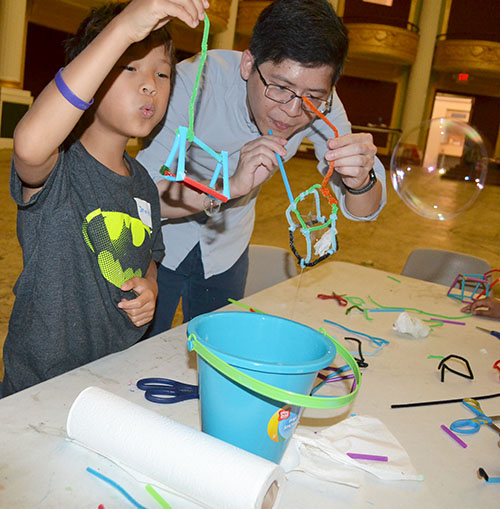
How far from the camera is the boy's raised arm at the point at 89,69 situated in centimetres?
81

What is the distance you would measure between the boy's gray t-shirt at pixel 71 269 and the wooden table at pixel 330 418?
0.13m

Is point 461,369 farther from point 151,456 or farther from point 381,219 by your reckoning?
point 381,219

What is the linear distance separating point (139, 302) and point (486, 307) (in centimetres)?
102

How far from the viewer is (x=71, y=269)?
1097 millimetres

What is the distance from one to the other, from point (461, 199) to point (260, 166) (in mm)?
1235

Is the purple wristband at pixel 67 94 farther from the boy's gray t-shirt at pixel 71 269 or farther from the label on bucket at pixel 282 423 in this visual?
the label on bucket at pixel 282 423

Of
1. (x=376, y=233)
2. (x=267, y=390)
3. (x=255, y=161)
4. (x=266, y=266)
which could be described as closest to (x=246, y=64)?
(x=255, y=161)

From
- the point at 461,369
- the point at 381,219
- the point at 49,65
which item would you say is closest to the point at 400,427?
the point at 461,369

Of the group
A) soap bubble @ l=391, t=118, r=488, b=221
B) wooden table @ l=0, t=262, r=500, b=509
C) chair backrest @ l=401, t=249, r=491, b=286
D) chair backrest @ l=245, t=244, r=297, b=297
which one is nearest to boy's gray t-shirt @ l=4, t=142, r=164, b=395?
wooden table @ l=0, t=262, r=500, b=509

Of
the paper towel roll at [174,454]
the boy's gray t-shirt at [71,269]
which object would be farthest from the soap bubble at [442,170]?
the paper towel roll at [174,454]

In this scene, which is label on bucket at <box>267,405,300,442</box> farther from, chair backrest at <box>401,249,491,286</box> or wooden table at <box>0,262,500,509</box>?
chair backrest at <box>401,249,491,286</box>

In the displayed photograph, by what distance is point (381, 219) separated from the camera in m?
6.98

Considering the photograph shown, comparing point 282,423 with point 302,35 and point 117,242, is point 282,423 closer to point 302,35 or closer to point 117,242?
point 117,242

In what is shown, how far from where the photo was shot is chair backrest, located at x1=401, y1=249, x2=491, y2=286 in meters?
2.22
